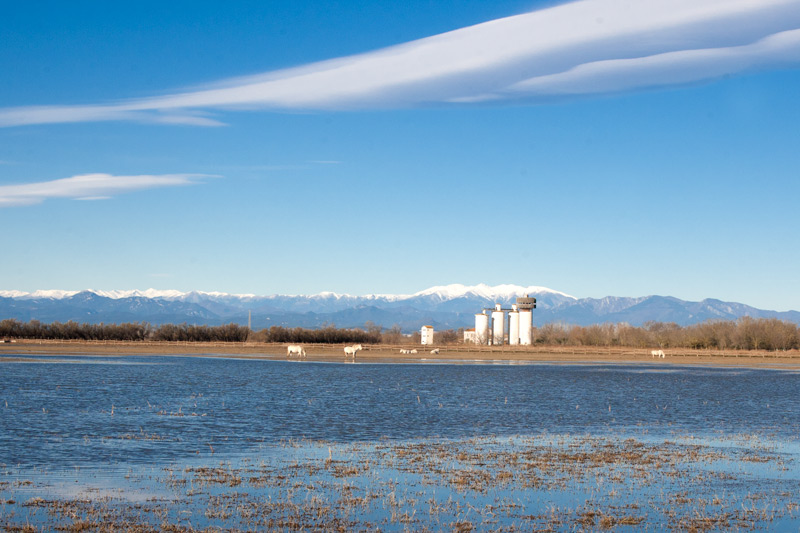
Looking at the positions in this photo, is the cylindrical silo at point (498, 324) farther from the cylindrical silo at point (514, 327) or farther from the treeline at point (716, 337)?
the treeline at point (716, 337)

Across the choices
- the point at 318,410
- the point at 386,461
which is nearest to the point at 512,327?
the point at 318,410

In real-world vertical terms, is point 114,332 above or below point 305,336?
above

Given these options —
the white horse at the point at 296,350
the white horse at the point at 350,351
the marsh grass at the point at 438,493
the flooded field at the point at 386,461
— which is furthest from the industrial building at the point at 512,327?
the marsh grass at the point at 438,493

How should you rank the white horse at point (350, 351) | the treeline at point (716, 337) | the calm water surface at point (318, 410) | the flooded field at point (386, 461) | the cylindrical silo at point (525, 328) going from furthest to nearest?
the cylindrical silo at point (525, 328)
the treeline at point (716, 337)
the white horse at point (350, 351)
the calm water surface at point (318, 410)
the flooded field at point (386, 461)

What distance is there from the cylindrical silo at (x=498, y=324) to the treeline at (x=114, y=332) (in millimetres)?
56674

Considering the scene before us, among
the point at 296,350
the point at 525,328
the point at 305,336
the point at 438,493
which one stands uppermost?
the point at 525,328

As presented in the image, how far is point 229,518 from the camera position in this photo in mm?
16969

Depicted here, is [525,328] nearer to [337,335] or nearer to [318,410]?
[337,335]

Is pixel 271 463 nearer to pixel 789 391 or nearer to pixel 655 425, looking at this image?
pixel 655 425

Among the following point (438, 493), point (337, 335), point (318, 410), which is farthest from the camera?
point (337, 335)

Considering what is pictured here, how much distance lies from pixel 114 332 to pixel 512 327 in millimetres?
82903

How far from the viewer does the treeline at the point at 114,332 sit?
158 m

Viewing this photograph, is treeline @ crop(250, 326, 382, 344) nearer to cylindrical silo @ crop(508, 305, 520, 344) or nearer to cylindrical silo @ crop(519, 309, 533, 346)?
cylindrical silo @ crop(508, 305, 520, 344)

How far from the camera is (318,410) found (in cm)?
3850
